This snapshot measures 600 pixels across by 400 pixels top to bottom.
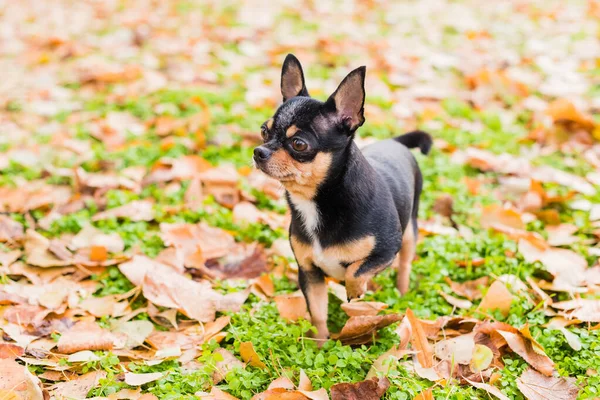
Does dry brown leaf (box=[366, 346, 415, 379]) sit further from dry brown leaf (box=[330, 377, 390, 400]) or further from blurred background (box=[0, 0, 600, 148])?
blurred background (box=[0, 0, 600, 148])

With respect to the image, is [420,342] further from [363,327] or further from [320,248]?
[320,248]

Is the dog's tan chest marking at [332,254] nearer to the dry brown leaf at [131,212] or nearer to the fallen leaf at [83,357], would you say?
the fallen leaf at [83,357]

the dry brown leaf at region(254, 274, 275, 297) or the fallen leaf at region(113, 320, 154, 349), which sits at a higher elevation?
the dry brown leaf at region(254, 274, 275, 297)

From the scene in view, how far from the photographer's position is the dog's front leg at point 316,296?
10.8 feet

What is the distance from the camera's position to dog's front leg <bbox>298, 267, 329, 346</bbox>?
10.8ft

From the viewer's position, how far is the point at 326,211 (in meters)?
3.07

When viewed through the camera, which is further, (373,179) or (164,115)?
(164,115)

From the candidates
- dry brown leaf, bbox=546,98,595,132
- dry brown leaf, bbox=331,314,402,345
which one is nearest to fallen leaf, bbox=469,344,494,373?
dry brown leaf, bbox=331,314,402,345

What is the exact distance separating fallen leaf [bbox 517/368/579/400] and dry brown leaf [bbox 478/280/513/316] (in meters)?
0.54

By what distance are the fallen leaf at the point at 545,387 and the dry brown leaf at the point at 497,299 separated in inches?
21.4

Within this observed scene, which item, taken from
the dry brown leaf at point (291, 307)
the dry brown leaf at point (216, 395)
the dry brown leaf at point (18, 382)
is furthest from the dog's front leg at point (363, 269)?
the dry brown leaf at point (18, 382)

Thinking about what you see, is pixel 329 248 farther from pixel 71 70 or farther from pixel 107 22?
pixel 107 22

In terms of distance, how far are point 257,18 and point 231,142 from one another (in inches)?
148

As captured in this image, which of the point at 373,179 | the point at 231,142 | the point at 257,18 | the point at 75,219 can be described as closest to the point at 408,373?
the point at 373,179
